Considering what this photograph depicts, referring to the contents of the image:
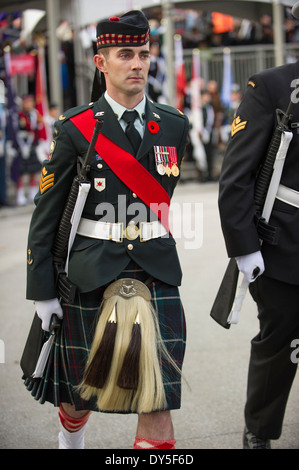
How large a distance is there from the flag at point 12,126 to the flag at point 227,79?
560 cm

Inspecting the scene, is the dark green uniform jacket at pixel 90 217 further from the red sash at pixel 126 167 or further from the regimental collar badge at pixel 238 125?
the regimental collar badge at pixel 238 125

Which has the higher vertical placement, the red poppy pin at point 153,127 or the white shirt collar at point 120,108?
the white shirt collar at point 120,108

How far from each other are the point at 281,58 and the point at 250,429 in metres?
13.9

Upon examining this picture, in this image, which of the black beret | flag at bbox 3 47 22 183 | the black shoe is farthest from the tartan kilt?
flag at bbox 3 47 22 183

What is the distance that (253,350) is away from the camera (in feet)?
11.0

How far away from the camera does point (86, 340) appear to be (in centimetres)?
298

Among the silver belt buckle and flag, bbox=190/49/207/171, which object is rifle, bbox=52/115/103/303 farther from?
flag, bbox=190/49/207/171

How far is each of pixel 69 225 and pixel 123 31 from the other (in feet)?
2.52

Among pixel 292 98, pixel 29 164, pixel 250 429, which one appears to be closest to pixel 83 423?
pixel 250 429

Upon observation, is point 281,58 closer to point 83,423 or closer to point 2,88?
point 2,88

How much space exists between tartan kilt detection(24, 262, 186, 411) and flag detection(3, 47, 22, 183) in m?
10.2

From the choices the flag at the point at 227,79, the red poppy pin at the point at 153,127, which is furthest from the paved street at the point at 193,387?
the flag at the point at 227,79

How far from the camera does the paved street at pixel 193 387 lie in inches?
152

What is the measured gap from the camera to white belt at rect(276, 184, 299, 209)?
3.13 meters
